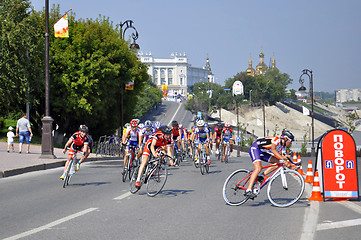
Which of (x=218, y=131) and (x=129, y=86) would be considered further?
(x=129, y=86)

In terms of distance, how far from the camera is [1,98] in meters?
40.6

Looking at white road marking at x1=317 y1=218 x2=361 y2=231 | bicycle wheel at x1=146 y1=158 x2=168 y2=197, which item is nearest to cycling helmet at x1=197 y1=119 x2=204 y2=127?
bicycle wheel at x1=146 y1=158 x2=168 y2=197

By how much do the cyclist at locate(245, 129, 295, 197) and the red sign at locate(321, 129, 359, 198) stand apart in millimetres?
1123

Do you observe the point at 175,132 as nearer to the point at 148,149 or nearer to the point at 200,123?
the point at 200,123

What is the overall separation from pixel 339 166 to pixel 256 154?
2.07m

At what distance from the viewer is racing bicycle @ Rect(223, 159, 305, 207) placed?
1088cm

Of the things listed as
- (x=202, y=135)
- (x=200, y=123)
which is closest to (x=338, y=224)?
(x=200, y=123)

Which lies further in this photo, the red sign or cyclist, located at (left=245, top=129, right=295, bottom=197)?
the red sign

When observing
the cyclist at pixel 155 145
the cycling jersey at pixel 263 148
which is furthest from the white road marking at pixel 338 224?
the cyclist at pixel 155 145

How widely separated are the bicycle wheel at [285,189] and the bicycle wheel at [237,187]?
18.8 inches

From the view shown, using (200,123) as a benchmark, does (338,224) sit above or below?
below

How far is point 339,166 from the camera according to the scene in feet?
38.6

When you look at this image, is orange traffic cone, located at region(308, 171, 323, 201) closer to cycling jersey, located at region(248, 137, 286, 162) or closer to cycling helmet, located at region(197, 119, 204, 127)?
cycling jersey, located at region(248, 137, 286, 162)

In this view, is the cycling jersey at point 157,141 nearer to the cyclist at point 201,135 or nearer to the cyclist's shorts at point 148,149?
the cyclist's shorts at point 148,149
